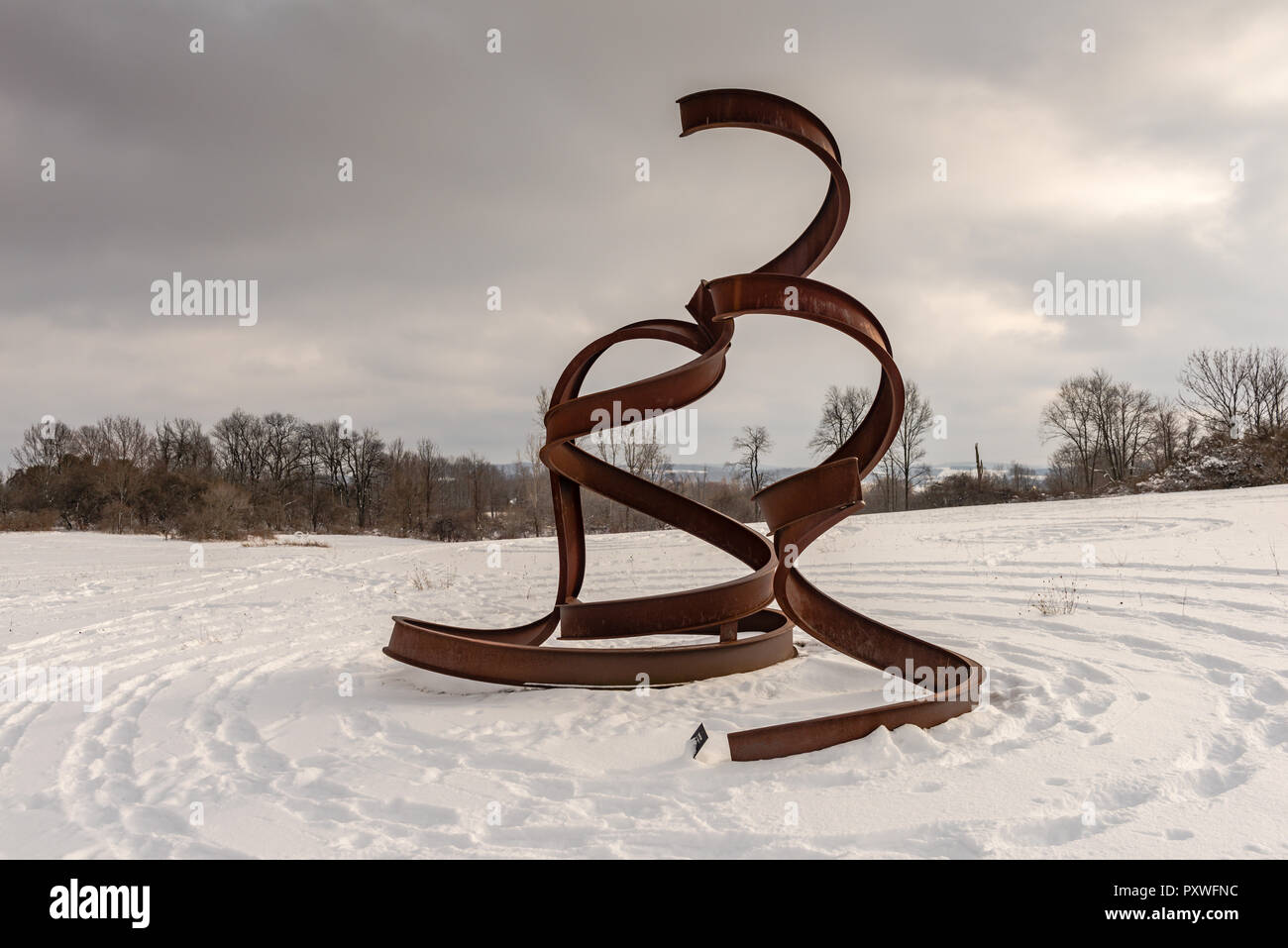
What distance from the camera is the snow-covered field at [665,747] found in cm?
345

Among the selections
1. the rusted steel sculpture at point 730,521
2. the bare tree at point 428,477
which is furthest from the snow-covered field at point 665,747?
the bare tree at point 428,477

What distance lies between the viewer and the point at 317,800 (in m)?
3.94

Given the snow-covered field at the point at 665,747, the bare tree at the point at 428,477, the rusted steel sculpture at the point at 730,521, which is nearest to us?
the snow-covered field at the point at 665,747

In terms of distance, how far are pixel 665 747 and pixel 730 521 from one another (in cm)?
294

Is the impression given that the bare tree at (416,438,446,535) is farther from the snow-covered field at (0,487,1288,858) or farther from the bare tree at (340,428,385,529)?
the snow-covered field at (0,487,1288,858)

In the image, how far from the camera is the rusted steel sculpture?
19.6ft

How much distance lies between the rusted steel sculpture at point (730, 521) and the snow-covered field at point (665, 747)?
28 centimetres

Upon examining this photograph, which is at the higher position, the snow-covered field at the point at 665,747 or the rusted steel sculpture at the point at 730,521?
the rusted steel sculpture at the point at 730,521

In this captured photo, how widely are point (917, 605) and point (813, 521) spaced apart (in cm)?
331

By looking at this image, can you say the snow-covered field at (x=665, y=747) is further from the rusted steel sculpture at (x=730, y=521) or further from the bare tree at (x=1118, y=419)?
the bare tree at (x=1118, y=419)

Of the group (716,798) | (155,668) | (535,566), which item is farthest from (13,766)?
(535,566)

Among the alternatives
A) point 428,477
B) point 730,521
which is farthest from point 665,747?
point 428,477

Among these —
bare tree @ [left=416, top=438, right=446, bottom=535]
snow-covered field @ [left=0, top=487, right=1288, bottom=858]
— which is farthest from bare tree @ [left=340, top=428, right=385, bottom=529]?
snow-covered field @ [left=0, top=487, right=1288, bottom=858]

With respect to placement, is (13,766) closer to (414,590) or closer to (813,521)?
(813,521)
